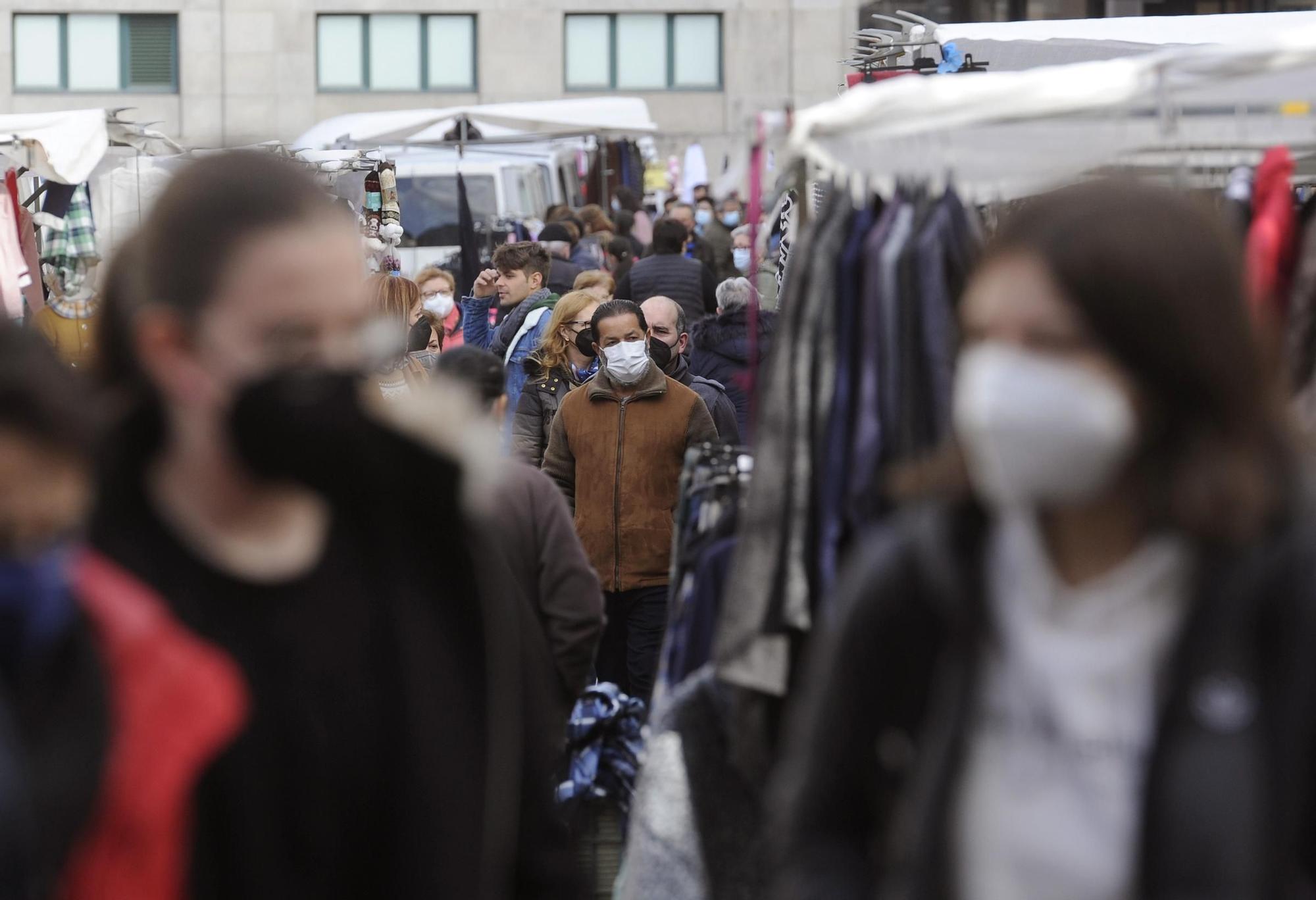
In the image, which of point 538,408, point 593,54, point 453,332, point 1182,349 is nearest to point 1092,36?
point 538,408

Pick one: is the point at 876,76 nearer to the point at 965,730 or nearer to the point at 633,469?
the point at 633,469

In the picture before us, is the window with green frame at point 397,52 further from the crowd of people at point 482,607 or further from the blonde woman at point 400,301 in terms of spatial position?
the crowd of people at point 482,607

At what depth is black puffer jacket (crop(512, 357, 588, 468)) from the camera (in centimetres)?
816

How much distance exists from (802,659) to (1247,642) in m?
2.12

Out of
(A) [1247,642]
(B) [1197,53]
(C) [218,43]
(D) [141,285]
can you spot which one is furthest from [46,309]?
(C) [218,43]

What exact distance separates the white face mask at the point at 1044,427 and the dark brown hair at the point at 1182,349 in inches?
1.7

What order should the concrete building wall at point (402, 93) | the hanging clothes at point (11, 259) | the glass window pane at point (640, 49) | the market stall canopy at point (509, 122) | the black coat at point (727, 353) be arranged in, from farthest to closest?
1. the glass window pane at point (640, 49)
2. the concrete building wall at point (402, 93)
3. the market stall canopy at point (509, 122)
4. the black coat at point (727, 353)
5. the hanging clothes at point (11, 259)

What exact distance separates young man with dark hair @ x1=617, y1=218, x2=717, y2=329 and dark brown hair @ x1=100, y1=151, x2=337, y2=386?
Answer: 34.5 ft

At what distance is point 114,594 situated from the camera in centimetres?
192

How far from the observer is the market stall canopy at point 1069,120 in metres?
3.99

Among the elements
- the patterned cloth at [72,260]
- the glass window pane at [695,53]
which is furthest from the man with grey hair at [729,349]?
the glass window pane at [695,53]

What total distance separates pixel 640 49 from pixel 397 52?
16.3ft

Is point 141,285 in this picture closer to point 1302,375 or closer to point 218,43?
point 1302,375

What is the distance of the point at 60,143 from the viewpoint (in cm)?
986
